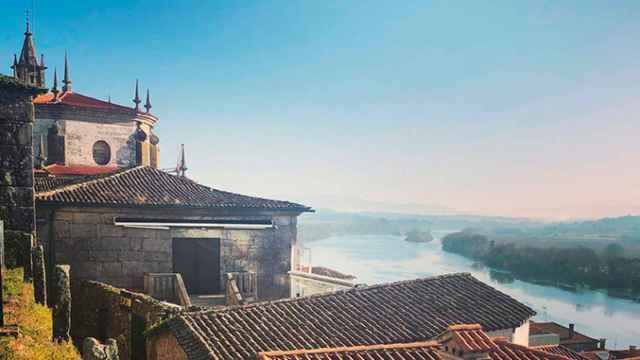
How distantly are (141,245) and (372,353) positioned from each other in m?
8.44

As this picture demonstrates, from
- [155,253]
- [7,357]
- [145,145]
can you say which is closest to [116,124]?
[145,145]

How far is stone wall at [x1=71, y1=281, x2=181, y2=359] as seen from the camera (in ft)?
37.0

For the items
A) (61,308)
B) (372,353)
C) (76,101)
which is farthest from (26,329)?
(76,101)

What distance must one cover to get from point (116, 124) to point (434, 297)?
15.6 m

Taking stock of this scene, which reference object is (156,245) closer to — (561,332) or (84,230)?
(84,230)

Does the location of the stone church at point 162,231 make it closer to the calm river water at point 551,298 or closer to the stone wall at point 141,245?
the stone wall at point 141,245

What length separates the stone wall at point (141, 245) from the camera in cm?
1393

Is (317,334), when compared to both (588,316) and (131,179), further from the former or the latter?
(588,316)

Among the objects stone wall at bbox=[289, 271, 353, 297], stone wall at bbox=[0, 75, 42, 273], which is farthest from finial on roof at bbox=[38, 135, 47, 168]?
stone wall at bbox=[0, 75, 42, 273]

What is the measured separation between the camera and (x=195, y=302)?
1498 cm

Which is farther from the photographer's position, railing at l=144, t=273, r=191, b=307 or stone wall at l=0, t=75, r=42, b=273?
railing at l=144, t=273, r=191, b=307

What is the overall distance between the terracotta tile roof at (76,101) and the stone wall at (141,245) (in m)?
8.90

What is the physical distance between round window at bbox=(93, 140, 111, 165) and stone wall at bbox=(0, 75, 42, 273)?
40.6 feet

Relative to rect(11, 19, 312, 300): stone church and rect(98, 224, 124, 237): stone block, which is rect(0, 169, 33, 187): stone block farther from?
rect(98, 224, 124, 237): stone block
